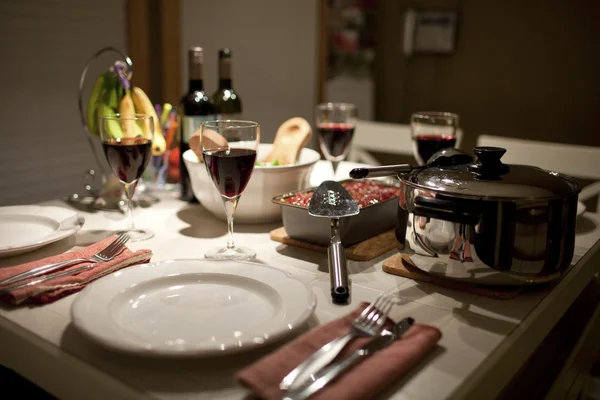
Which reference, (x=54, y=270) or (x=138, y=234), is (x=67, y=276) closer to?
(x=54, y=270)

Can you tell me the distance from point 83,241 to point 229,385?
1.91 ft

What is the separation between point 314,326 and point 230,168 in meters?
0.33

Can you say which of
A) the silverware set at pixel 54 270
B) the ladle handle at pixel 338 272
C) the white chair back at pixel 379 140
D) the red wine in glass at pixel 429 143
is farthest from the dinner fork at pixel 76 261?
the white chair back at pixel 379 140

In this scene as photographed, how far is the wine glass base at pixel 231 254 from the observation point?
924mm

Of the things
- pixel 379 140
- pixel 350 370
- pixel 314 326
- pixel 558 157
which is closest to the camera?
pixel 350 370

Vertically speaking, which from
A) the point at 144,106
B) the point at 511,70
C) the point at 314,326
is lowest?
the point at 314,326

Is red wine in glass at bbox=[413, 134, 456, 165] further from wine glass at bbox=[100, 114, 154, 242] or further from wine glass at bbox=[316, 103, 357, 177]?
wine glass at bbox=[100, 114, 154, 242]

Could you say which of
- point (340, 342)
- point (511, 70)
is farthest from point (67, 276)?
point (511, 70)

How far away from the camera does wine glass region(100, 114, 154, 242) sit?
1016mm

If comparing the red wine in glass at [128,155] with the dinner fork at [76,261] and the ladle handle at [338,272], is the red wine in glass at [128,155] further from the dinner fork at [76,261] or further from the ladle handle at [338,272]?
the ladle handle at [338,272]

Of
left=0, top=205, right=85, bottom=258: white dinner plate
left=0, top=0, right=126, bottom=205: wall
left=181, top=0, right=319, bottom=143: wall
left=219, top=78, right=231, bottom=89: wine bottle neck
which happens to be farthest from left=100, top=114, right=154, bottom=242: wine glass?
left=181, top=0, right=319, bottom=143: wall

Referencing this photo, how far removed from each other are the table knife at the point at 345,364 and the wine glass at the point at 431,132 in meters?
0.66

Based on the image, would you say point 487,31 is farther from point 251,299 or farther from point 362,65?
point 251,299

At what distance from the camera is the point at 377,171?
825mm
